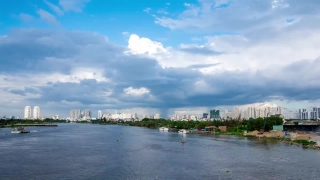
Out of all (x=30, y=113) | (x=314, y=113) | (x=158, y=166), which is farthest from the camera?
(x=30, y=113)

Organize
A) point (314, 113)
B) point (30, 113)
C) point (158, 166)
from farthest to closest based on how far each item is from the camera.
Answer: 1. point (30, 113)
2. point (314, 113)
3. point (158, 166)

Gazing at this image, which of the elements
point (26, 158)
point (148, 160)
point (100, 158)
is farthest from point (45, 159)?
point (148, 160)

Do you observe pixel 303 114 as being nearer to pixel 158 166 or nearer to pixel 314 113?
pixel 314 113

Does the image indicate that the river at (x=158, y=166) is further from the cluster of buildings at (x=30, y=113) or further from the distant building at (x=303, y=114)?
the cluster of buildings at (x=30, y=113)

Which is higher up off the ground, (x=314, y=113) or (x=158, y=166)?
(x=314, y=113)

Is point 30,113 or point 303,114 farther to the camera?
point 30,113

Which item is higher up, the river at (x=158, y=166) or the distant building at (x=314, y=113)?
the distant building at (x=314, y=113)

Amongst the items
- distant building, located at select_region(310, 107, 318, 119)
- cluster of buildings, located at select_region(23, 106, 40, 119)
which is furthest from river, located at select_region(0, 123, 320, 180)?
cluster of buildings, located at select_region(23, 106, 40, 119)

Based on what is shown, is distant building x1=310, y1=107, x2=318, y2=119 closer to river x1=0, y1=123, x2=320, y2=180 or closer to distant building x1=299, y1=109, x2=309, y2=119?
distant building x1=299, y1=109, x2=309, y2=119

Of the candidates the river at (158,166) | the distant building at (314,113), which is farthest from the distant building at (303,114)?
the river at (158,166)

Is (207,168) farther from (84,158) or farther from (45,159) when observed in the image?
(45,159)

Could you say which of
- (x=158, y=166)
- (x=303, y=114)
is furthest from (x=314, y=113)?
(x=158, y=166)

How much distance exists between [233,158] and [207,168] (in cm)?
436

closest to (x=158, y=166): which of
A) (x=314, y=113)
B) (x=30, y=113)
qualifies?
(x=314, y=113)
